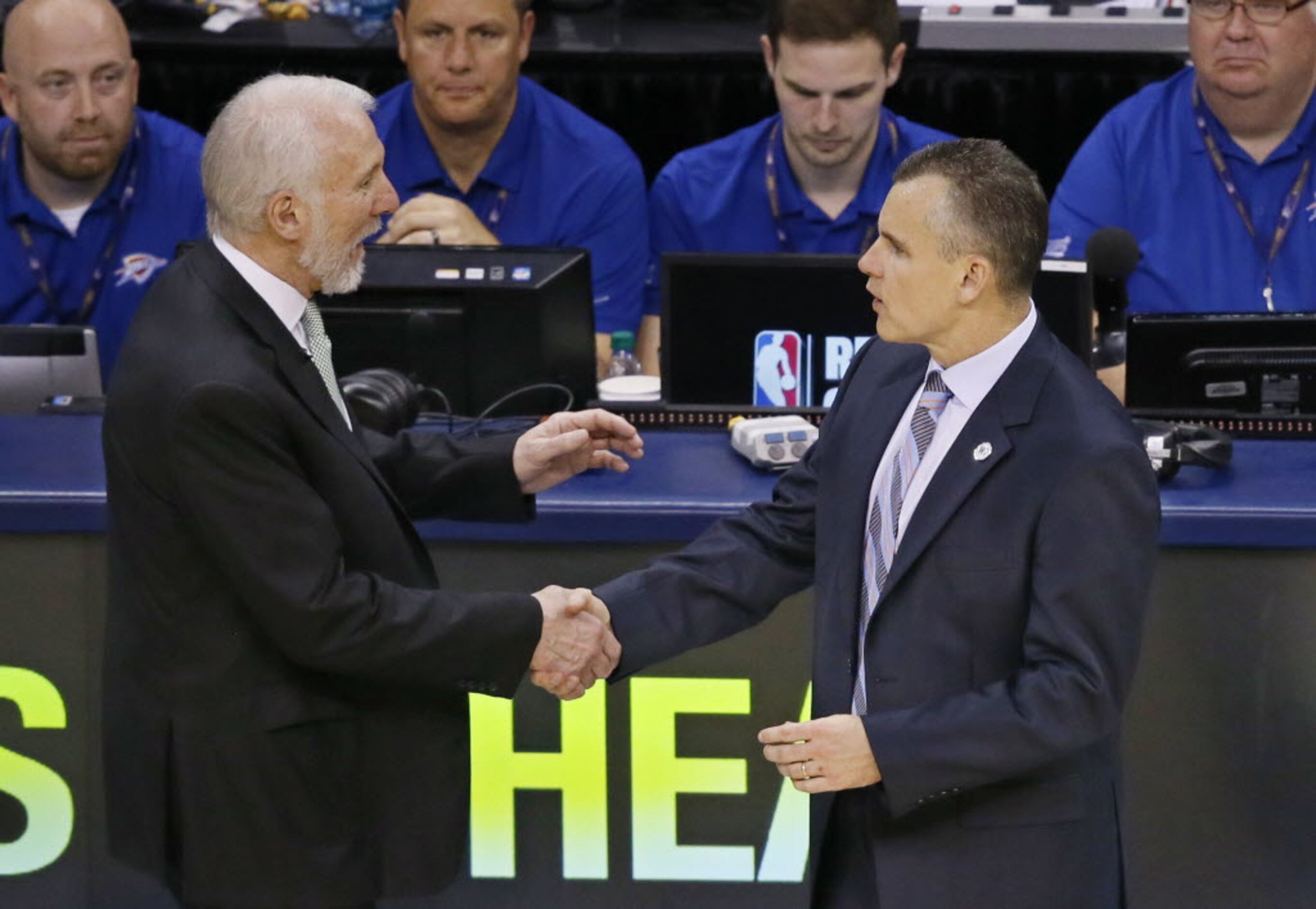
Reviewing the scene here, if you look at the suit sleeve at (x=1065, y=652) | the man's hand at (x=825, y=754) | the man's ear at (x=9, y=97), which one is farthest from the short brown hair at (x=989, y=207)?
the man's ear at (x=9, y=97)

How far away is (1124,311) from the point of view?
4492 mm

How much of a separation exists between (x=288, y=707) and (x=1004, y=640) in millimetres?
924

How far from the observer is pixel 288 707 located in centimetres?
251

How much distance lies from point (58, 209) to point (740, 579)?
9.71 ft

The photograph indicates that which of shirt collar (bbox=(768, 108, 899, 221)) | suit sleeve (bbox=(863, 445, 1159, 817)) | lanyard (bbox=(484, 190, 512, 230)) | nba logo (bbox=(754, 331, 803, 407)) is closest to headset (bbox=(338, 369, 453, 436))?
nba logo (bbox=(754, 331, 803, 407))

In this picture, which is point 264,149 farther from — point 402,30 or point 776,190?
point 776,190

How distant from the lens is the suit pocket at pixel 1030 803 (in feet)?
7.58

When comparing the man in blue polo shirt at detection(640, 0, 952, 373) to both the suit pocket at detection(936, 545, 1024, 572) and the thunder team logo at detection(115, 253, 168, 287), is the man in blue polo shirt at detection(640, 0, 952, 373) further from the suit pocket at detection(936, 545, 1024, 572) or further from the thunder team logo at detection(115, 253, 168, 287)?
the suit pocket at detection(936, 545, 1024, 572)

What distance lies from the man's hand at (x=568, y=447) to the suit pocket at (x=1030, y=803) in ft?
3.36

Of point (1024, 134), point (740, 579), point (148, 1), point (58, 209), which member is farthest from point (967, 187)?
point (148, 1)

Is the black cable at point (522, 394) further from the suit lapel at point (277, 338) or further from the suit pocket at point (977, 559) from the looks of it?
the suit pocket at point (977, 559)

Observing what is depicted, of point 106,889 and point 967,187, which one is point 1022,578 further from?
point 106,889

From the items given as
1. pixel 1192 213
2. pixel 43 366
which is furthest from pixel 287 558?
pixel 1192 213

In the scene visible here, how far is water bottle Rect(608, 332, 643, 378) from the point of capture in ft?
15.6
